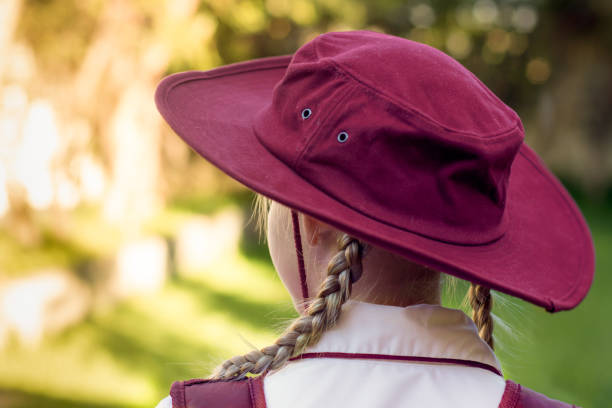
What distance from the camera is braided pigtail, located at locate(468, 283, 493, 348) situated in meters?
1.26

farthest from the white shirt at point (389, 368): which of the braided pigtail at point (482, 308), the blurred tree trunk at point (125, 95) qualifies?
the blurred tree trunk at point (125, 95)

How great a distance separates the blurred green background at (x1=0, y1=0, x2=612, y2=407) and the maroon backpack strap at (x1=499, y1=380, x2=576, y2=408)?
5.94 feet

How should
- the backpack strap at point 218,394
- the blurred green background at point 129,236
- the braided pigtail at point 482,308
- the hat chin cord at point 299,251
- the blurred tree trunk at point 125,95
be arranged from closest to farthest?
the backpack strap at point 218,394, the hat chin cord at point 299,251, the braided pigtail at point 482,308, the blurred green background at point 129,236, the blurred tree trunk at point 125,95

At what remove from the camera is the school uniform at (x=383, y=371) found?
0.95 m

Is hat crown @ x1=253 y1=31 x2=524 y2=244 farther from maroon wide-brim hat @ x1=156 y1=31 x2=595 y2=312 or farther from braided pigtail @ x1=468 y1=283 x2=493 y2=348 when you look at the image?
braided pigtail @ x1=468 y1=283 x2=493 y2=348

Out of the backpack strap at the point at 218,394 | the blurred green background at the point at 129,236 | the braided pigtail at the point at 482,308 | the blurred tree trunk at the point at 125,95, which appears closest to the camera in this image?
the backpack strap at the point at 218,394

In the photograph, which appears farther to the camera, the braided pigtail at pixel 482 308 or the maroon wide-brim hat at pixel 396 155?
the braided pigtail at pixel 482 308

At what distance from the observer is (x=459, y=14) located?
32.9 feet

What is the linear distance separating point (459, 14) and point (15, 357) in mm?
8164

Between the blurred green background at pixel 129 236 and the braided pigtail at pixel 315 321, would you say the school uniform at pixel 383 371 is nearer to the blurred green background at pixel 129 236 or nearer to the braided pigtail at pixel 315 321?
the braided pigtail at pixel 315 321

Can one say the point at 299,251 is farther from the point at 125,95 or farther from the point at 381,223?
the point at 125,95

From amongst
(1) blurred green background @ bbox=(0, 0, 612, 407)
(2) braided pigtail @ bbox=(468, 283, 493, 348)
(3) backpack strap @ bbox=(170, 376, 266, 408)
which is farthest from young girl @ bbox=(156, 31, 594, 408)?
(1) blurred green background @ bbox=(0, 0, 612, 407)

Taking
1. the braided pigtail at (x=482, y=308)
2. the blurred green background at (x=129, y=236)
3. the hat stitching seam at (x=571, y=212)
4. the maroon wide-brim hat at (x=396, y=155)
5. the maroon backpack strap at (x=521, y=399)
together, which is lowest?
the blurred green background at (x=129, y=236)

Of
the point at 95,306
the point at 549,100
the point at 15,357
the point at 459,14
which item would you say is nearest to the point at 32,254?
the point at 95,306
